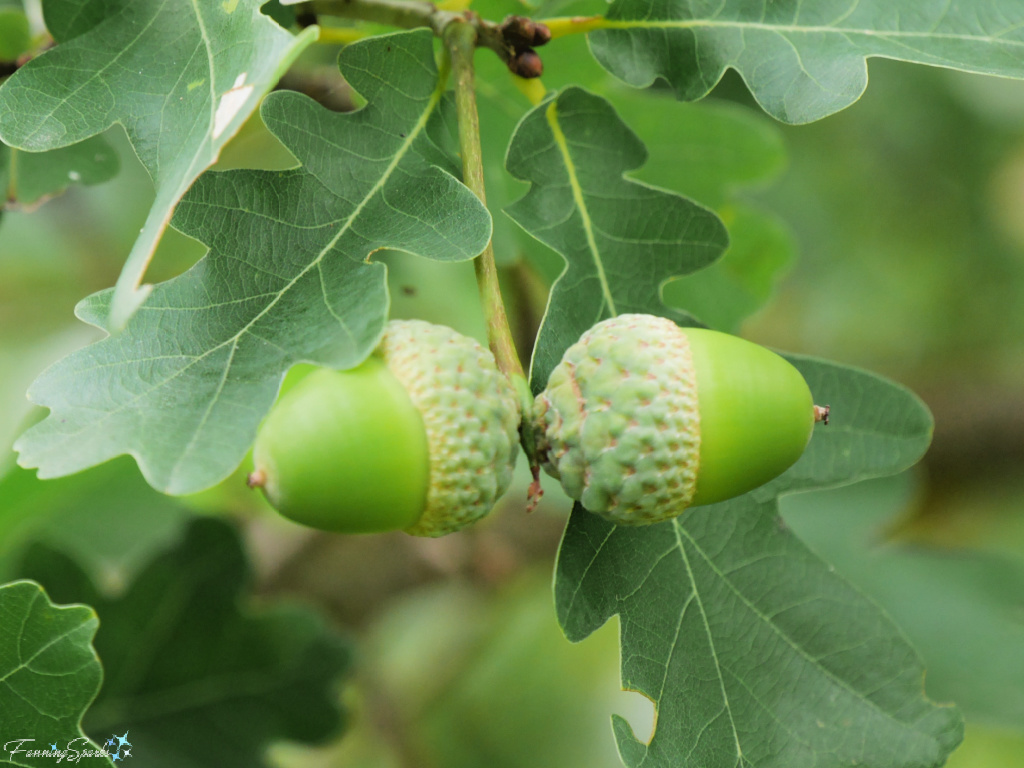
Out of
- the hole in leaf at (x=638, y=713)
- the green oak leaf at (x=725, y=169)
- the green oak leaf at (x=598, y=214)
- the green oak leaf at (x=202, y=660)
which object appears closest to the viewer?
the green oak leaf at (x=598, y=214)

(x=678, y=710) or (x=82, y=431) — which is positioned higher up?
(x=82, y=431)

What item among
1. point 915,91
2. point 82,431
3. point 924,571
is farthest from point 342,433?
point 915,91

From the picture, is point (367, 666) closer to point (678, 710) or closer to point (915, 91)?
point (678, 710)

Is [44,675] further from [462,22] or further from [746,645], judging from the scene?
[462,22]

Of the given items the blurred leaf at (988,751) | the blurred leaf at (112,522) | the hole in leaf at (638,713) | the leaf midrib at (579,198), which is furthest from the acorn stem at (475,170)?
the blurred leaf at (988,751)

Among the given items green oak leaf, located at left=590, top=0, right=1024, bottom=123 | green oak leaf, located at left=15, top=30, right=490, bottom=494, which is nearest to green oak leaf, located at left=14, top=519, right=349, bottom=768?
green oak leaf, located at left=15, top=30, right=490, bottom=494

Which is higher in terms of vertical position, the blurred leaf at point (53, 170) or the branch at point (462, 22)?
the branch at point (462, 22)

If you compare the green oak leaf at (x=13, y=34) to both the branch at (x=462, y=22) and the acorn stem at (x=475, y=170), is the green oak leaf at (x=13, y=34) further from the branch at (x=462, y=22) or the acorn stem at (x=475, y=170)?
the acorn stem at (x=475, y=170)

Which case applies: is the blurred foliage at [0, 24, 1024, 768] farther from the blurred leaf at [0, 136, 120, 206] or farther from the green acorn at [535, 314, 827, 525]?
the green acorn at [535, 314, 827, 525]
